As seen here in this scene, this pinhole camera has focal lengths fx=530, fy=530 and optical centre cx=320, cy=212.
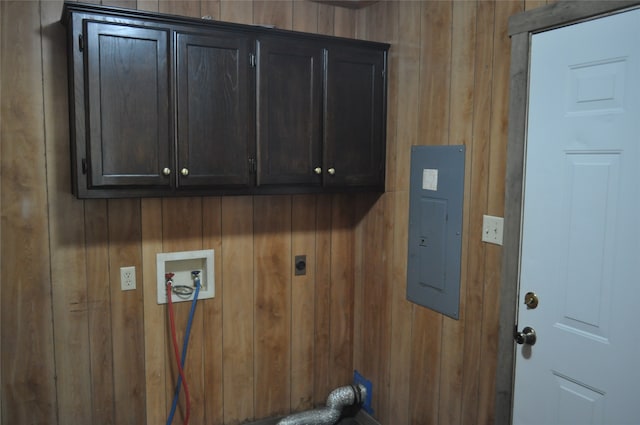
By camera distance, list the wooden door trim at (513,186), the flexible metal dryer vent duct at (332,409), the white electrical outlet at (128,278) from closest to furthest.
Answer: the wooden door trim at (513,186), the white electrical outlet at (128,278), the flexible metal dryer vent duct at (332,409)

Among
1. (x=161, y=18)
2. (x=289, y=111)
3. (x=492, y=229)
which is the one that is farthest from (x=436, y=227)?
(x=161, y=18)

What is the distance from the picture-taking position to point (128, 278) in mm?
2596

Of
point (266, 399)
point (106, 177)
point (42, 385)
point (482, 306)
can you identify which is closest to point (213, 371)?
point (266, 399)

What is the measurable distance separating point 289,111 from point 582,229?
1.41 m

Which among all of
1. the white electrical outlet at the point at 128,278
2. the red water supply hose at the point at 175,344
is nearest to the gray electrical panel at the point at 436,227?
the red water supply hose at the point at 175,344

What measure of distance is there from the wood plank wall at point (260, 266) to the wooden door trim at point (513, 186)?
2.5 inches

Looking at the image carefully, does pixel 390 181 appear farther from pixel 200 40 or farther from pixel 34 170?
pixel 34 170

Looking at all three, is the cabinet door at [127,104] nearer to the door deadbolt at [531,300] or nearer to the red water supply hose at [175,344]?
the red water supply hose at [175,344]

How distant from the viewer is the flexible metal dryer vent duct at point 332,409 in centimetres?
298

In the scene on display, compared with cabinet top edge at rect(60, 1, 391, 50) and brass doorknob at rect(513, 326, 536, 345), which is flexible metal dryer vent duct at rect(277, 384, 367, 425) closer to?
brass doorknob at rect(513, 326, 536, 345)

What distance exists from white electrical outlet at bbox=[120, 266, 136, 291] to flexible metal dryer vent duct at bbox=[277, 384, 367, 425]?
112cm

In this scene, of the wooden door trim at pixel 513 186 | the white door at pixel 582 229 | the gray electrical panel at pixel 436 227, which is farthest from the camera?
the gray electrical panel at pixel 436 227

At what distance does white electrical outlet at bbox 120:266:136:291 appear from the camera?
2.58 metres

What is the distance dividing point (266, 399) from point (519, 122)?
Answer: 6.69ft
